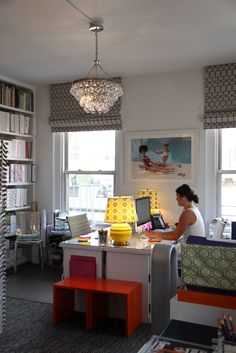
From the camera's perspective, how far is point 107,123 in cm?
532

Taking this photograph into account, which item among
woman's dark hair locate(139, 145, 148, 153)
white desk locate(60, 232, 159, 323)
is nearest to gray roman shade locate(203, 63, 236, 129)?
woman's dark hair locate(139, 145, 148, 153)

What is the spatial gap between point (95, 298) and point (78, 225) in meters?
1.37

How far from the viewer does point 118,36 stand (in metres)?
3.64

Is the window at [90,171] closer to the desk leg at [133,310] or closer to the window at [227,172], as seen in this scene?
the window at [227,172]

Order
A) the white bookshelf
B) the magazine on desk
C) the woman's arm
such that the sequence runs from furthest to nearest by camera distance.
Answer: the white bookshelf, the woman's arm, the magazine on desk

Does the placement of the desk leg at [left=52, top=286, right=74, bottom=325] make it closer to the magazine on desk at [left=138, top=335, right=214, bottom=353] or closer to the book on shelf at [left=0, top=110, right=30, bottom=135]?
the magazine on desk at [left=138, top=335, right=214, bottom=353]

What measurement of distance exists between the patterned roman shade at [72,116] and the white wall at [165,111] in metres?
0.15

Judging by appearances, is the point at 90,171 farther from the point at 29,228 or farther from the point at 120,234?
the point at 120,234

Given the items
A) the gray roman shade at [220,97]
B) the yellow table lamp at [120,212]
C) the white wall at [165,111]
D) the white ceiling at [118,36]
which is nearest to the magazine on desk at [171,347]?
the yellow table lamp at [120,212]

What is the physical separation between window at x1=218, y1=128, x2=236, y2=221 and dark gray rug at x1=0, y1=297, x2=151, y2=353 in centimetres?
205

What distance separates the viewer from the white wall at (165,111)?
4.84 meters

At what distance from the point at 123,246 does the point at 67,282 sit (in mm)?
624

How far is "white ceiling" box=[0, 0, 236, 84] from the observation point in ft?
9.93

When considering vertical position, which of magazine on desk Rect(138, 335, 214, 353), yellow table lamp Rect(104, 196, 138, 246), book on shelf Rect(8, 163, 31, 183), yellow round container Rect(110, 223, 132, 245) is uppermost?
book on shelf Rect(8, 163, 31, 183)
